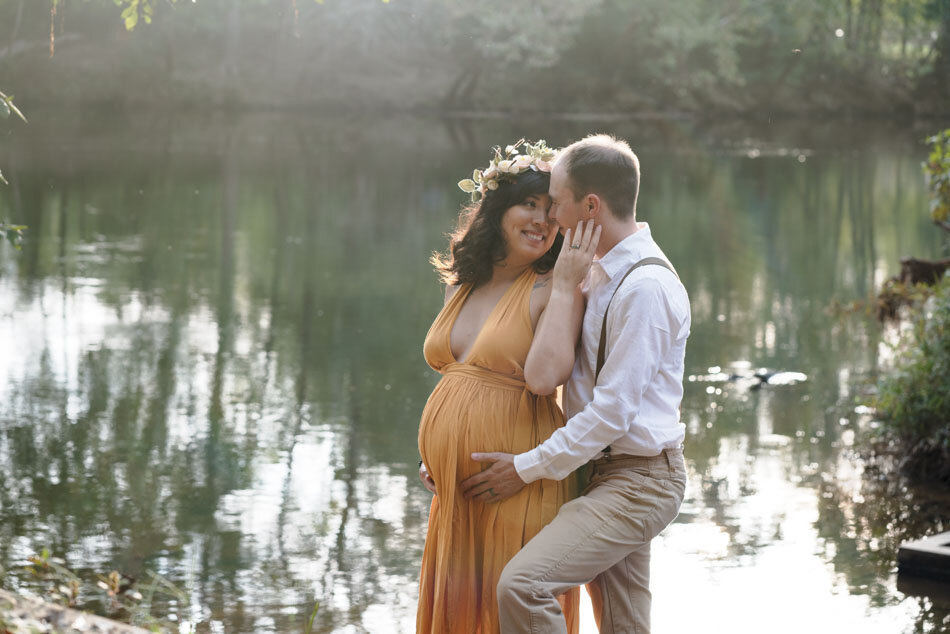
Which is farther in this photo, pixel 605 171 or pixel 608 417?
pixel 605 171

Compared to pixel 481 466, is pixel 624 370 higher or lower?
higher

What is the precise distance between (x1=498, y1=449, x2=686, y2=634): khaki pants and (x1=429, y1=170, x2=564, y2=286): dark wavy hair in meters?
0.72

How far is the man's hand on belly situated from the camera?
344 cm

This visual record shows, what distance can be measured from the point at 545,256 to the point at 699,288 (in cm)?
1147

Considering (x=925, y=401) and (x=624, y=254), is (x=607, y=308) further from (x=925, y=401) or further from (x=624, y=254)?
(x=925, y=401)

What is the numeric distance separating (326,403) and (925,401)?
4341 millimetres

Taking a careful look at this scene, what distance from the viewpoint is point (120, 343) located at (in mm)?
10742

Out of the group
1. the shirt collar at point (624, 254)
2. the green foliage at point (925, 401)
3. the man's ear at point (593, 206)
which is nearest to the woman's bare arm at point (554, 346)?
the shirt collar at point (624, 254)

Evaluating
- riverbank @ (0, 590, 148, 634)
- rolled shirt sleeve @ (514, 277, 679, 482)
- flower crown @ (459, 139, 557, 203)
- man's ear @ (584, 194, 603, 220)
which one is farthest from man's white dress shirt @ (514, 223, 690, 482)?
riverbank @ (0, 590, 148, 634)

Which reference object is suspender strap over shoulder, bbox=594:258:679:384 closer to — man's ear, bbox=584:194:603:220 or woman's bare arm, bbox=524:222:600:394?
woman's bare arm, bbox=524:222:600:394

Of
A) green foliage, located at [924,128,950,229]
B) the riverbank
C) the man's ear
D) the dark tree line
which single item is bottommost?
the riverbank

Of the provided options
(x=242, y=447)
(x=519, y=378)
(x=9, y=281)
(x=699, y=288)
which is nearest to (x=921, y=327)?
(x=242, y=447)

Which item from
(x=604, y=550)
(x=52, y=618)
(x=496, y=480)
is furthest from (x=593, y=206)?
(x=52, y=618)

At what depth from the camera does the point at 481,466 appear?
11.6 feet
